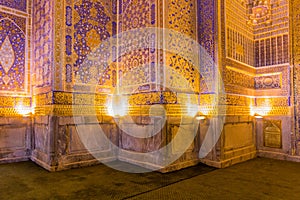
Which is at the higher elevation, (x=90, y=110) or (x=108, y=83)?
(x=108, y=83)

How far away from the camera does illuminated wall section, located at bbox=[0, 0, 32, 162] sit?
14.7 feet

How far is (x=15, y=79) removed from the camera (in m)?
4.62

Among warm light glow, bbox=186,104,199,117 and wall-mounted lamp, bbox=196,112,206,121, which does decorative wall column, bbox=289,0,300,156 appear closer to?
wall-mounted lamp, bbox=196,112,206,121

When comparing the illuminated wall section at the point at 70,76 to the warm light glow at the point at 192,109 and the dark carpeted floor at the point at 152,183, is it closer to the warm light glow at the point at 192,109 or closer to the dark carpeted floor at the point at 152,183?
the dark carpeted floor at the point at 152,183

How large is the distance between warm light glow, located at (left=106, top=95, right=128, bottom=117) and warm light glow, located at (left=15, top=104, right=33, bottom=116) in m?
1.47

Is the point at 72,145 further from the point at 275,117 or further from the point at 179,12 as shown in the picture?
the point at 275,117

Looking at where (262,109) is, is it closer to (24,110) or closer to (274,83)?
(274,83)

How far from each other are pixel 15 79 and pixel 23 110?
0.58m

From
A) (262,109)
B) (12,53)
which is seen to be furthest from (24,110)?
(262,109)

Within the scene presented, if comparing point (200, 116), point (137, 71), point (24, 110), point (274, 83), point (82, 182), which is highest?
point (137, 71)

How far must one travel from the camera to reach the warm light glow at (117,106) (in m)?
4.70

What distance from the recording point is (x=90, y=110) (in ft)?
14.7

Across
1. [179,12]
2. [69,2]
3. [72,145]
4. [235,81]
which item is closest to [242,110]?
[235,81]

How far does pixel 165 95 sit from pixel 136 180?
1354 millimetres
